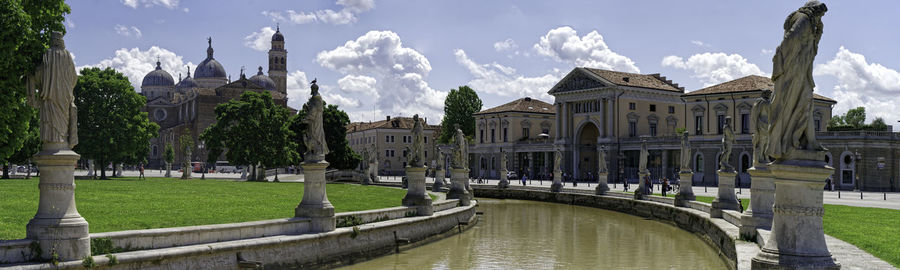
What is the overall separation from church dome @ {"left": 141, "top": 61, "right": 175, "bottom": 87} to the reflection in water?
146931 mm

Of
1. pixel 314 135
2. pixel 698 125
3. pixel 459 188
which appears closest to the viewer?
pixel 314 135

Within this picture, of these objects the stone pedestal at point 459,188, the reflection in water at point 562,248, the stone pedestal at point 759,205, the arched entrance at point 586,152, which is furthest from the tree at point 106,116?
the arched entrance at point 586,152

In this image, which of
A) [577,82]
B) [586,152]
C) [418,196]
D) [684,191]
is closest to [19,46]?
[418,196]

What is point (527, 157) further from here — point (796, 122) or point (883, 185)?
point (796, 122)

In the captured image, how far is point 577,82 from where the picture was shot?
277 feet

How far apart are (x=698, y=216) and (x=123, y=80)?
42.4 m

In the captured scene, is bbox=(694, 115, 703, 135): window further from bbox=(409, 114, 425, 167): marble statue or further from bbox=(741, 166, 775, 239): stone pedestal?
bbox=(741, 166, 775, 239): stone pedestal

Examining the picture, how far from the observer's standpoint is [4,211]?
18.9 meters

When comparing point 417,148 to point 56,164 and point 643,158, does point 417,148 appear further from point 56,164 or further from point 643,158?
point 643,158

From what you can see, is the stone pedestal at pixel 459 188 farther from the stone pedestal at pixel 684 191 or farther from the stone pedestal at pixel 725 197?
the stone pedestal at pixel 725 197

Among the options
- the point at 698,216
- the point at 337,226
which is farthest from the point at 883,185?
the point at 337,226

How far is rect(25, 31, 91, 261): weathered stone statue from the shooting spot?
11.3m

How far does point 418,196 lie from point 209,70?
14355 cm

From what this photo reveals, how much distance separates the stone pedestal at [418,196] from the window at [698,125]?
5094 cm
